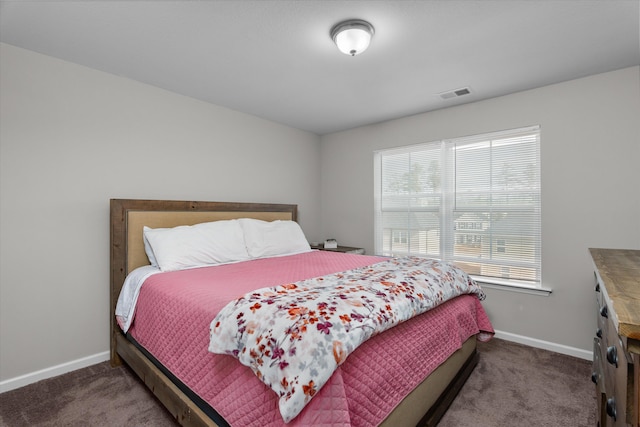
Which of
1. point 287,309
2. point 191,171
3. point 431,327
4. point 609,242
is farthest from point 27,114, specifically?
point 609,242

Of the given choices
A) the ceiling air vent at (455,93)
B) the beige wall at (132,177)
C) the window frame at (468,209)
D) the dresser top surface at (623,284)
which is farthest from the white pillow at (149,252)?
the ceiling air vent at (455,93)

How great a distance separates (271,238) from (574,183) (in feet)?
9.07

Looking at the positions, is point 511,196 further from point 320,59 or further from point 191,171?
point 191,171

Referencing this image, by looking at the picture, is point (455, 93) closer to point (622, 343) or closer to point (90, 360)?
point (622, 343)

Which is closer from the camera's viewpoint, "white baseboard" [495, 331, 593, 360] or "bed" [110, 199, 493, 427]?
"bed" [110, 199, 493, 427]

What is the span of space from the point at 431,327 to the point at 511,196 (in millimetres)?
1943

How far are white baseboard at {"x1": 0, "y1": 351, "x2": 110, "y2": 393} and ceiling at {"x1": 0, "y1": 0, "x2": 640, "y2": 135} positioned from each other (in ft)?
7.58

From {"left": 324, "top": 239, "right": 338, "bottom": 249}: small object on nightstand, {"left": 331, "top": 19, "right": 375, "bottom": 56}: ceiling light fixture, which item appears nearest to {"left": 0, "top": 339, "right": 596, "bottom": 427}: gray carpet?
{"left": 324, "top": 239, "right": 338, "bottom": 249}: small object on nightstand

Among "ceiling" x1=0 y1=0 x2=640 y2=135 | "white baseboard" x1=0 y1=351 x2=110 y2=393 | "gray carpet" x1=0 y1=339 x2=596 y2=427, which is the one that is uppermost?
"ceiling" x1=0 y1=0 x2=640 y2=135

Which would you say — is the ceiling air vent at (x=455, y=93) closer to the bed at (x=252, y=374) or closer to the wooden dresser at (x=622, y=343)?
the bed at (x=252, y=374)

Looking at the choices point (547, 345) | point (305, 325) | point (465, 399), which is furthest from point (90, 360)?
point (547, 345)

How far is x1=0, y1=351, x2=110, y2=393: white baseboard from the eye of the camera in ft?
6.95

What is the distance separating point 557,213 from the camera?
272 cm

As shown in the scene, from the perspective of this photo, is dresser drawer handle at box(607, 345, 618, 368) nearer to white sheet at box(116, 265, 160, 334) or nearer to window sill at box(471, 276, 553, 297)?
window sill at box(471, 276, 553, 297)
